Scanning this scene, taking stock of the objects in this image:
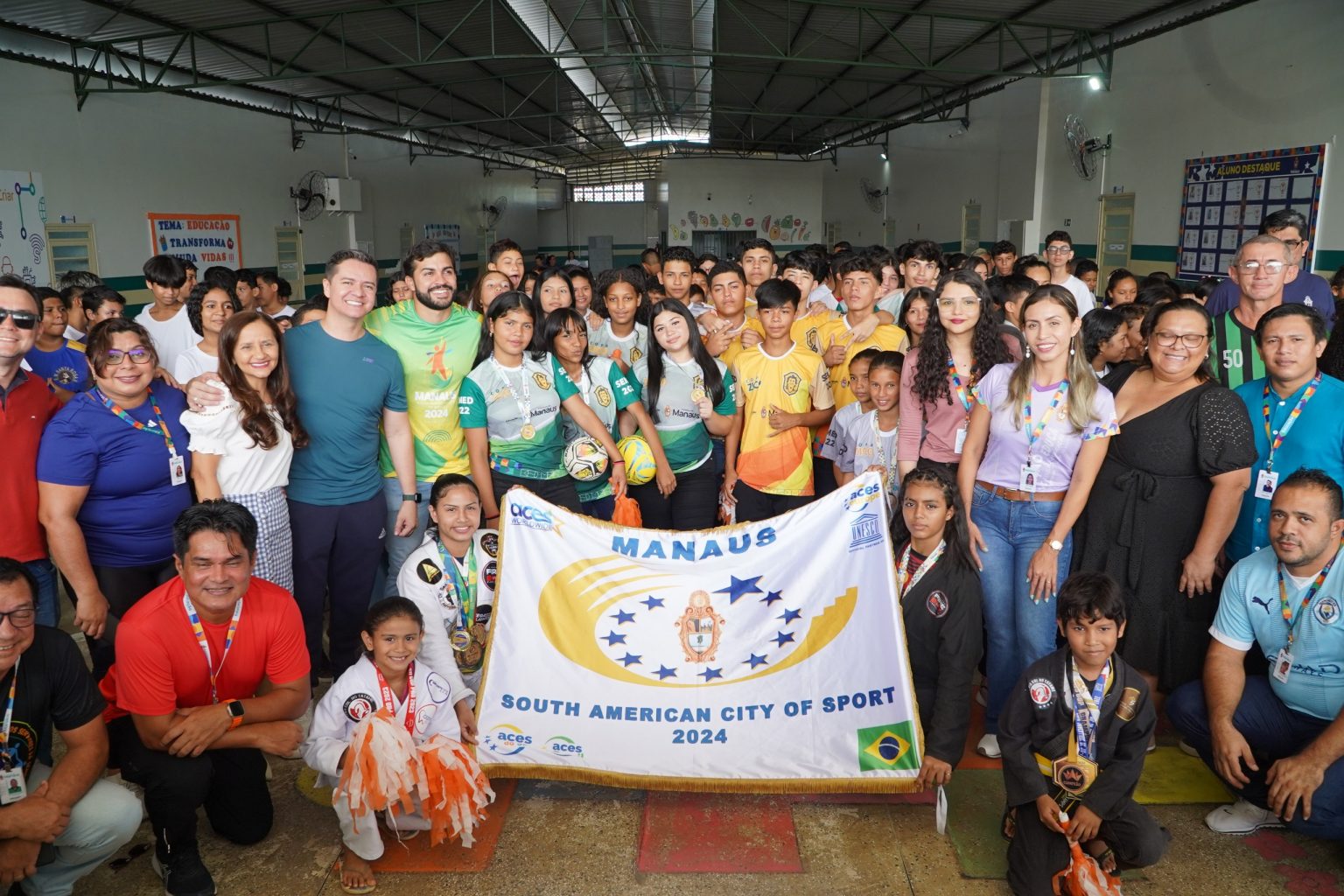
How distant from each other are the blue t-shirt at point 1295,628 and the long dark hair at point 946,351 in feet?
3.38

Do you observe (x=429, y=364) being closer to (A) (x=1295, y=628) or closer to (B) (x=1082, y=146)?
(A) (x=1295, y=628)

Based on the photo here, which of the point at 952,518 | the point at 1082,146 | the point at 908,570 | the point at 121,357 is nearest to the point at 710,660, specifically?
the point at 908,570

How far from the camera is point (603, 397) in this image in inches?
151

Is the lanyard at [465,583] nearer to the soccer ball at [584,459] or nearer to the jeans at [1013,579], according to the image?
the soccer ball at [584,459]

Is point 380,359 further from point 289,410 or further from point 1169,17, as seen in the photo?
point 1169,17

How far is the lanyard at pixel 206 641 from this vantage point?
2.55m

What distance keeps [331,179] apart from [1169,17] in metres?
12.3

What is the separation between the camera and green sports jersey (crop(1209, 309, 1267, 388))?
3.52m

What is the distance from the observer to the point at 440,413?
349 centimetres

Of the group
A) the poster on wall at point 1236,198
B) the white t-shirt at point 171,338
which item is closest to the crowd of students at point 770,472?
the white t-shirt at point 171,338

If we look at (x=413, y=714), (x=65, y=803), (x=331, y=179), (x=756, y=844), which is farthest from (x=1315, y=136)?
(x=331, y=179)

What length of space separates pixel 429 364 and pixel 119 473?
3.62 feet

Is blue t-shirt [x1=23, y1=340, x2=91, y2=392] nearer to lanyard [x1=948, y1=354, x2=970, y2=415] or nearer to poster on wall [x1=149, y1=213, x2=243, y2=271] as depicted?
lanyard [x1=948, y1=354, x2=970, y2=415]

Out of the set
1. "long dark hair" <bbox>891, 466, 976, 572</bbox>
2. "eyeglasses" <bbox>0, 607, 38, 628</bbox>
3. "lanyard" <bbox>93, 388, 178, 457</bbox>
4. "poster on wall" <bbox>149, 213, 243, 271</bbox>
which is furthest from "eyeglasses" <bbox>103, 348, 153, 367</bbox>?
"poster on wall" <bbox>149, 213, 243, 271</bbox>
